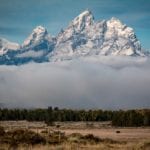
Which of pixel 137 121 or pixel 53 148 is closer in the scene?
pixel 53 148

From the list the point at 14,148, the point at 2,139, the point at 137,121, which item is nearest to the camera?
the point at 14,148

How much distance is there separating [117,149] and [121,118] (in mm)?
122582

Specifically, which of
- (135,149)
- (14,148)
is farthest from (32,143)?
(135,149)

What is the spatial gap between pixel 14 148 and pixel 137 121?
12251 cm

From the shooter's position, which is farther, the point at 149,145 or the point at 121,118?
the point at 121,118

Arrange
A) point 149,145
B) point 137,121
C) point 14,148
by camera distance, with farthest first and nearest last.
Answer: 1. point 137,121
2. point 149,145
3. point 14,148

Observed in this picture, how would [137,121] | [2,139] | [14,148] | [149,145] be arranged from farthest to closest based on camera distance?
1. [137,121]
2. [2,139]
3. [149,145]
4. [14,148]

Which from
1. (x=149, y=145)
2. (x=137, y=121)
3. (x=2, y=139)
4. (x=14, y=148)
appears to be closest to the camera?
(x=14, y=148)

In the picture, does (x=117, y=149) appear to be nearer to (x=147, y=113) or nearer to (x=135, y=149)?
(x=135, y=149)

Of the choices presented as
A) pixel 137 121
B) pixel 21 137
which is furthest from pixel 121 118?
pixel 21 137

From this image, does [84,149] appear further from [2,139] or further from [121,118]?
[121,118]

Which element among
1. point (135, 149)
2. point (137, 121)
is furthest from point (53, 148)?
point (137, 121)

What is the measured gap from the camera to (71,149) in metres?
41.8

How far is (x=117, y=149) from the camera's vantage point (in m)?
42.8
